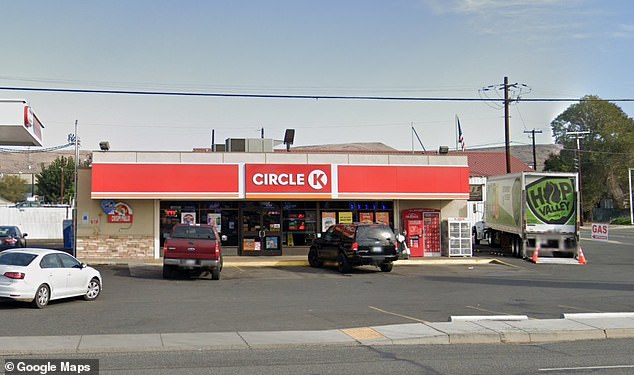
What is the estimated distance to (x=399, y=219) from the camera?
31.3 m

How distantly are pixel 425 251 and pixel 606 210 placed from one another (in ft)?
234

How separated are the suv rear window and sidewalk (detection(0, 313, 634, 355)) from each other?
10.6 meters

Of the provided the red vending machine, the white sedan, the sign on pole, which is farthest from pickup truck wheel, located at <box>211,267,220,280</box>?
the sign on pole

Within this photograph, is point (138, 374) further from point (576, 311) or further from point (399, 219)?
point (399, 219)

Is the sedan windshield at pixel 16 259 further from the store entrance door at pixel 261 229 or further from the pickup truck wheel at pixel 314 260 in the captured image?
the store entrance door at pixel 261 229

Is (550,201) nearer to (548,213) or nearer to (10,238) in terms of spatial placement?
(548,213)

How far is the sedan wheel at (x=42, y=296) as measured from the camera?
1484 cm

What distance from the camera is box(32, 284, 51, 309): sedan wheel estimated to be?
14.8 m

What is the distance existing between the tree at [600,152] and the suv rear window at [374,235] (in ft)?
233

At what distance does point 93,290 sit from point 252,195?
12492 mm

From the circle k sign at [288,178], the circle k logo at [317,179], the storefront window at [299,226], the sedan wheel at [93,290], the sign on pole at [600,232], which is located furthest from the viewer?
the sign on pole at [600,232]

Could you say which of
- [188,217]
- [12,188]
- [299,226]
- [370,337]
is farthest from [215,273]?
[12,188]

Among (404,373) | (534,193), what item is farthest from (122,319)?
(534,193)

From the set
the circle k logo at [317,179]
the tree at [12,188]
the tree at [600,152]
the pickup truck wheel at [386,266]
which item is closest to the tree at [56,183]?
the tree at [12,188]
